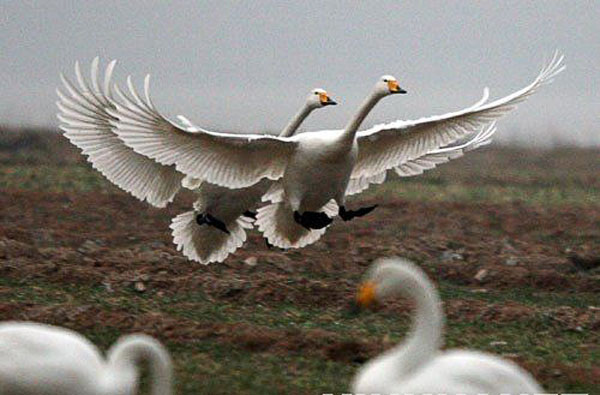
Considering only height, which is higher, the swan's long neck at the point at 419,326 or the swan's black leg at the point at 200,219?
the swan's black leg at the point at 200,219

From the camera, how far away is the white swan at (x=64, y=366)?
6543 mm

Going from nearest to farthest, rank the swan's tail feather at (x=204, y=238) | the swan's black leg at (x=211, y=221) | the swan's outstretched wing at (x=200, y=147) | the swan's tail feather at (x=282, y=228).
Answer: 1. the swan's outstretched wing at (x=200, y=147)
2. the swan's black leg at (x=211, y=221)
3. the swan's tail feather at (x=282, y=228)
4. the swan's tail feather at (x=204, y=238)

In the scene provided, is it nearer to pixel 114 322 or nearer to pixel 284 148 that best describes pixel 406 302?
pixel 284 148

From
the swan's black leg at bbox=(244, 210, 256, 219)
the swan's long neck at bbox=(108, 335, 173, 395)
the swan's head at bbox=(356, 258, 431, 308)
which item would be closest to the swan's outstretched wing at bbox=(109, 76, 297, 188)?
the swan's black leg at bbox=(244, 210, 256, 219)

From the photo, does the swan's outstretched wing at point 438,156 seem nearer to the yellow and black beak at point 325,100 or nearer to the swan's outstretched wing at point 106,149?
the yellow and black beak at point 325,100

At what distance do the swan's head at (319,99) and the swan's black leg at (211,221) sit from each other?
1.38m

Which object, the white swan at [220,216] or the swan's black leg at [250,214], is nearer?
the white swan at [220,216]

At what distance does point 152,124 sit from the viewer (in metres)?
11.3

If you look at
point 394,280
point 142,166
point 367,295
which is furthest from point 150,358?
point 142,166

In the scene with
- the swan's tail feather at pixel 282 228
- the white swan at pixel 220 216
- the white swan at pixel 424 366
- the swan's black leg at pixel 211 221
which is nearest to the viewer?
the white swan at pixel 424 366

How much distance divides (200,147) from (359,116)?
1.43 m

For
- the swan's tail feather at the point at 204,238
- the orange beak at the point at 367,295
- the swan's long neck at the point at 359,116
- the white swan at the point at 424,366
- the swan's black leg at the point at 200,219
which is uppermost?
the swan's long neck at the point at 359,116

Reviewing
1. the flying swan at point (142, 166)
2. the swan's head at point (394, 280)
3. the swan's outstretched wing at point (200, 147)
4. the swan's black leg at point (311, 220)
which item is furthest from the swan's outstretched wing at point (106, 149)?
the swan's head at point (394, 280)

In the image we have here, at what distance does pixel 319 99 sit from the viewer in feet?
42.7
